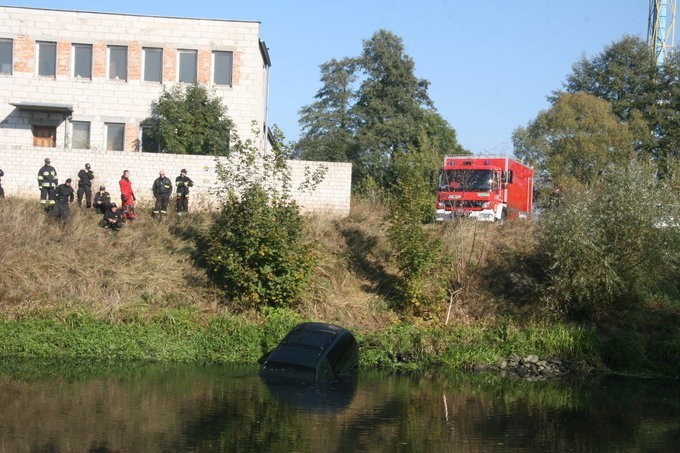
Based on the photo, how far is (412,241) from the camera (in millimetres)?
23297

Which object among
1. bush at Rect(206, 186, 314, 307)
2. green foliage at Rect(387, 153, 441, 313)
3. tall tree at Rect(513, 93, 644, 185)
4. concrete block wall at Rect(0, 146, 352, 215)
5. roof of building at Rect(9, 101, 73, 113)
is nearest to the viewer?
bush at Rect(206, 186, 314, 307)

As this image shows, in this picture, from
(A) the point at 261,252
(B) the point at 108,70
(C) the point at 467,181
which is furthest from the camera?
(B) the point at 108,70

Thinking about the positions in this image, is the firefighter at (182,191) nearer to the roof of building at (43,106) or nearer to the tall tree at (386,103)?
the roof of building at (43,106)

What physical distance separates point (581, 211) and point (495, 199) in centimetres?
671

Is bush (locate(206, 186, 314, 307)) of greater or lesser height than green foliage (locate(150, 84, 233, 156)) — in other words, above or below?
below

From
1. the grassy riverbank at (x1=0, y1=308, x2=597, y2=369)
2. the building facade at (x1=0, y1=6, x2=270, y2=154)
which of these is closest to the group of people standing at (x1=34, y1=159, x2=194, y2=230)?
the grassy riverbank at (x1=0, y1=308, x2=597, y2=369)

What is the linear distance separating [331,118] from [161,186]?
26.1 m

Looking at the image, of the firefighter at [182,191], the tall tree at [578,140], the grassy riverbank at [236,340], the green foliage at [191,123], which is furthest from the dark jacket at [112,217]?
Result: the tall tree at [578,140]

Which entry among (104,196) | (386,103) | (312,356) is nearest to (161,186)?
(104,196)

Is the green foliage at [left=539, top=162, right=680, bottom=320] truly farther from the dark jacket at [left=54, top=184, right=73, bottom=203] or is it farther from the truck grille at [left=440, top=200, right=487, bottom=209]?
the dark jacket at [left=54, top=184, right=73, bottom=203]

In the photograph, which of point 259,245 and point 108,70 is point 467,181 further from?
point 108,70

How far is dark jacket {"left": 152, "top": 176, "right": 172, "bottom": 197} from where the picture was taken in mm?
27469

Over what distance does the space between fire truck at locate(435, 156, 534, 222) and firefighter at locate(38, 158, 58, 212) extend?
1313 cm

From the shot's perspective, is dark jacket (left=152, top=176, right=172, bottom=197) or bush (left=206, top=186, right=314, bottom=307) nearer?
bush (left=206, top=186, right=314, bottom=307)
